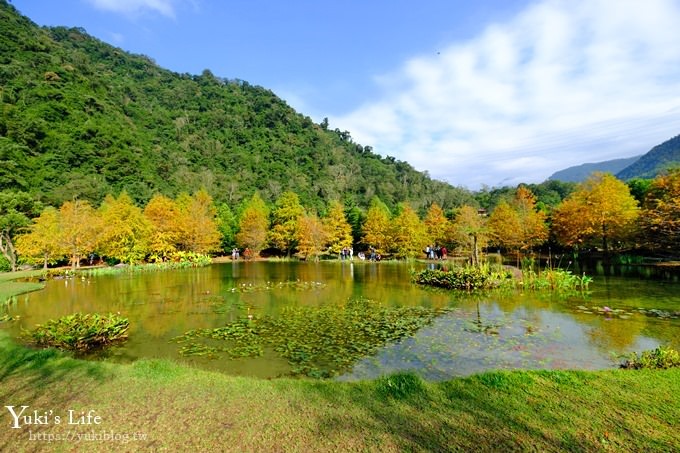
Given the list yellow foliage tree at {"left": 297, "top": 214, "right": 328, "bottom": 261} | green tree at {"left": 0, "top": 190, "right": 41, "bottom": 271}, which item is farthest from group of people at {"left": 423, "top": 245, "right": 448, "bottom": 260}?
green tree at {"left": 0, "top": 190, "right": 41, "bottom": 271}

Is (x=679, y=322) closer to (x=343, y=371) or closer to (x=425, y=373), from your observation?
(x=425, y=373)

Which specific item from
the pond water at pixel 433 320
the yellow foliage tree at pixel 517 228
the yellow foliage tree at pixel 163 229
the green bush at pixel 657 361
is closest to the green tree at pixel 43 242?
the yellow foliage tree at pixel 163 229

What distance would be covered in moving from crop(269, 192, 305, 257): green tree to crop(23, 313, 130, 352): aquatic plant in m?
31.9

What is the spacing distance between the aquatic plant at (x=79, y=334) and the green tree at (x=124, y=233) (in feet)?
76.3

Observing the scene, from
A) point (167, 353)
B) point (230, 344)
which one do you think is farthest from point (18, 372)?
point (230, 344)

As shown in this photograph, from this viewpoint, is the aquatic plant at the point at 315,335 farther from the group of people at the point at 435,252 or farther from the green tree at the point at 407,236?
the group of people at the point at 435,252

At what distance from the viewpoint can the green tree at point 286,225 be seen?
42.3 m

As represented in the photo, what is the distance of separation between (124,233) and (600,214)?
39475 millimetres

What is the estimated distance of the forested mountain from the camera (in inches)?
1871

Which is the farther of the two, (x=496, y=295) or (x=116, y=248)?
(x=116, y=248)

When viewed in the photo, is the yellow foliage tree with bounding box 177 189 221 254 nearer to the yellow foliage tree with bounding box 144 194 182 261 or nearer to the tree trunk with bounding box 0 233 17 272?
the yellow foliage tree with bounding box 144 194 182 261

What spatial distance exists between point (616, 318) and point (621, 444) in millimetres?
8560

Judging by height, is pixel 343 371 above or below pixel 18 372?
below

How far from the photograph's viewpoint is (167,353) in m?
8.23
